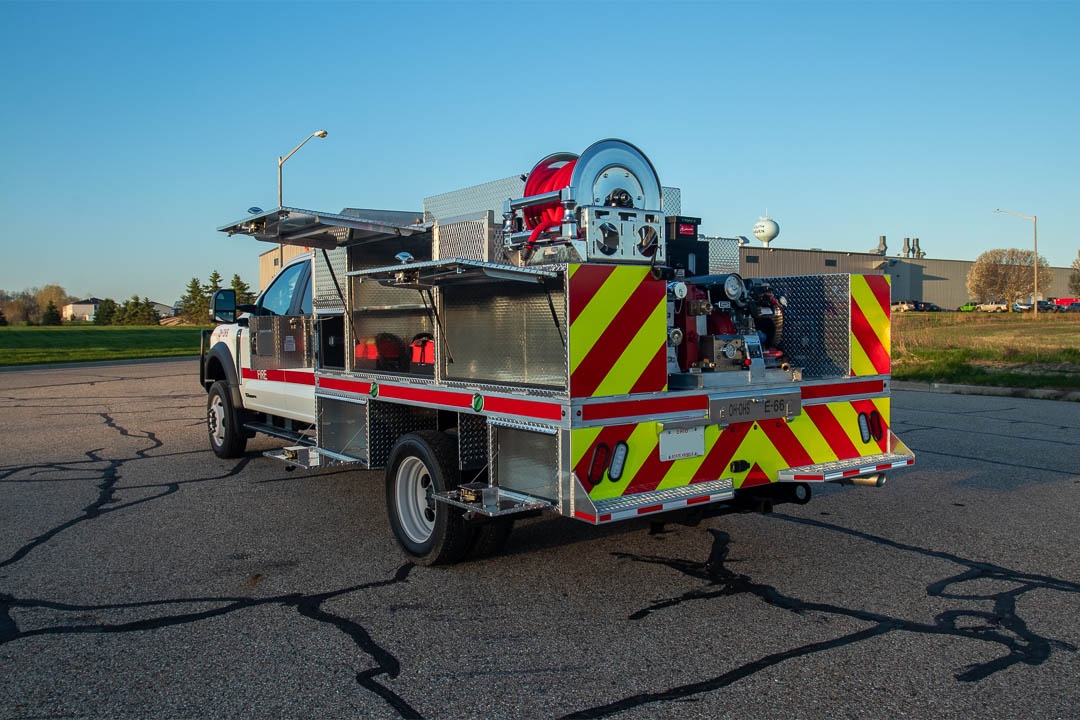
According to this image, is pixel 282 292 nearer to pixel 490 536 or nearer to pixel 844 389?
pixel 490 536

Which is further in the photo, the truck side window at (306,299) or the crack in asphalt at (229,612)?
the truck side window at (306,299)

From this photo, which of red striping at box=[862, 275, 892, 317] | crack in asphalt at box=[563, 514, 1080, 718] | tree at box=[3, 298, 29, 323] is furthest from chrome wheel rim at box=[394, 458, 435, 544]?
tree at box=[3, 298, 29, 323]

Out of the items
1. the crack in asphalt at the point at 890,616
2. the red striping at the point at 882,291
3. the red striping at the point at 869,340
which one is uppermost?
the red striping at the point at 882,291

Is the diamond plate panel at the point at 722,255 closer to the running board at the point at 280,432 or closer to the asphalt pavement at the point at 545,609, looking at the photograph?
the asphalt pavement at the point at 545,609

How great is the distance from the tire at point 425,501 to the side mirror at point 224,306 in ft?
13.6

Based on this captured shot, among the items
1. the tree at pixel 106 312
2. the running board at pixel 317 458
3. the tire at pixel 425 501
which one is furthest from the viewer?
the tree at pixel 106 312

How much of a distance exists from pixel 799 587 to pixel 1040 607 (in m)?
1.28

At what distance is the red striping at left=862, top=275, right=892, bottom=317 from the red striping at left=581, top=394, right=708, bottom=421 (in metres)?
1.85

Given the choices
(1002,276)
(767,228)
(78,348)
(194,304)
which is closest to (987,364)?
(767,228)

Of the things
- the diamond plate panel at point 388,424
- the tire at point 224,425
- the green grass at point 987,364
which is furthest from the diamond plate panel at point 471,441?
the green grass at point 987,364

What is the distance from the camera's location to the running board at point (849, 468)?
553 cm

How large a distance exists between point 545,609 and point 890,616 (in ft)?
6.13

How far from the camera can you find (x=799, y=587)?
5.28 metres

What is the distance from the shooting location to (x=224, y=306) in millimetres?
9352
